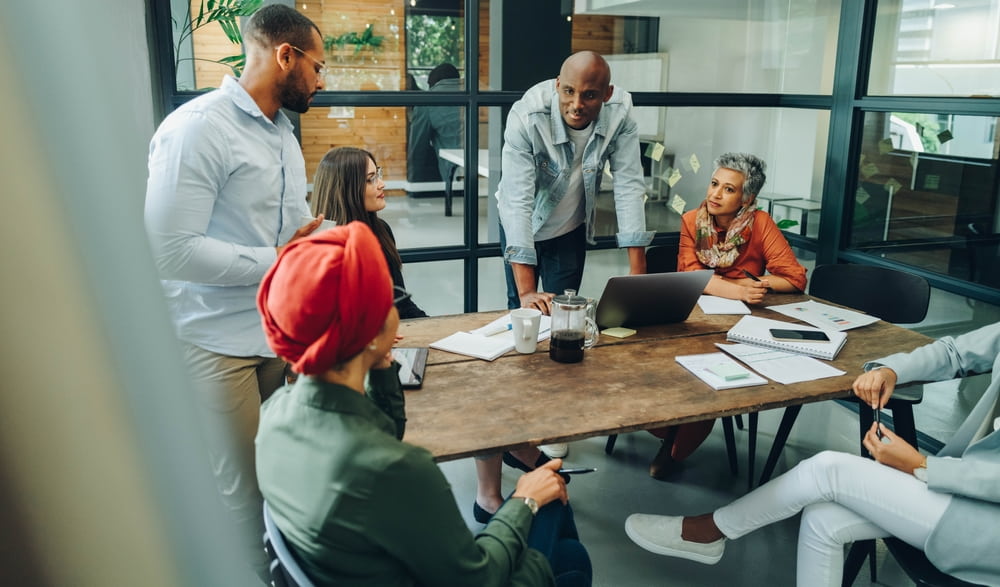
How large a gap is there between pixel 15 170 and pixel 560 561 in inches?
58.3

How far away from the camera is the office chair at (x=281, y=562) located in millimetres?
1089

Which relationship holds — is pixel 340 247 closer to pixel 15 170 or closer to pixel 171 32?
pixel 15 170

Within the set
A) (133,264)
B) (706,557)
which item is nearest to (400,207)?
(706,557)

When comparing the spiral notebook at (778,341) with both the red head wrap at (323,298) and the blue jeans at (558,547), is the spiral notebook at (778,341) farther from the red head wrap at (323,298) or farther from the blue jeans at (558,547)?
the red head wrap at (323,298)

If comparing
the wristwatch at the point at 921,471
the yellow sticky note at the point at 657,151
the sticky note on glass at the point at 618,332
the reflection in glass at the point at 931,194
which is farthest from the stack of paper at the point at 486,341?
the reflection in glass at the point at 931,194

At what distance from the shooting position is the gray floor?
2.29 m

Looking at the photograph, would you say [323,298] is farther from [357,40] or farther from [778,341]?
[357,40]

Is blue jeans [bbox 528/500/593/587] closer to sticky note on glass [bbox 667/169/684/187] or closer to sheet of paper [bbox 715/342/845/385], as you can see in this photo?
sheet of paper [bbox 715/342/845/385]

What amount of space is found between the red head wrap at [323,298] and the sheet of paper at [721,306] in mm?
1697

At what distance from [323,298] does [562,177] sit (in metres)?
1.92

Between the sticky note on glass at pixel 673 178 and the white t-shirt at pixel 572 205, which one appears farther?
the sticky note on glass at pixel 673 178

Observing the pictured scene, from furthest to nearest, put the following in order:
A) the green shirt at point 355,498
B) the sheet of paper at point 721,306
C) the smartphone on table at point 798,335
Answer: the sheet of paper at point 721,306, the smartphone on table at point 798,335, the green shirt at point 355,498

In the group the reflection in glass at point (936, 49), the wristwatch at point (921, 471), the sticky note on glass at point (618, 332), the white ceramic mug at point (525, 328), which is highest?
the reflection in glass at point (936, 49)

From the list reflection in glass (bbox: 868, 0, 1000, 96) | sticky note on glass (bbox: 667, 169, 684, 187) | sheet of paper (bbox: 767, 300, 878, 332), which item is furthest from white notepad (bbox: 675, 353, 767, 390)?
sticky note on glass (bbox: 667, 169, 684, 187)
